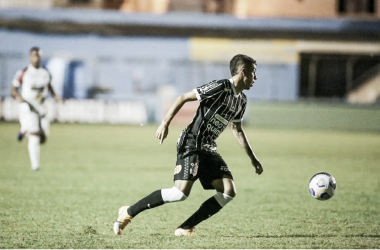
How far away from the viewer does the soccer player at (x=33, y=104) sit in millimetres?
11750

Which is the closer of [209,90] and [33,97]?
[209,90]

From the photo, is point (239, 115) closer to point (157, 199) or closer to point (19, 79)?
point (157, 199)

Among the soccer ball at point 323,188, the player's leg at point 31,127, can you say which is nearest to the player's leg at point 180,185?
the soccer ball at point 323,188

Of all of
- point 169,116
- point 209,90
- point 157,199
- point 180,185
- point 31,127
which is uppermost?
point 209,90

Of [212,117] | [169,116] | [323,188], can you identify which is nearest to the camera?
[169,116]

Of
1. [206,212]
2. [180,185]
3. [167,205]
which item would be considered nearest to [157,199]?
[180,185]

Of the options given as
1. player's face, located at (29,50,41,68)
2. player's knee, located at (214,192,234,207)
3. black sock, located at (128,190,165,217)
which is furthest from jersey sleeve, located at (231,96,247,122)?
player's face, located at (29,50,41,68)

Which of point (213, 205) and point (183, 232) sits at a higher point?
point (213, 205)

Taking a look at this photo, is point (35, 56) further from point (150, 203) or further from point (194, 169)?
point (194, 169)

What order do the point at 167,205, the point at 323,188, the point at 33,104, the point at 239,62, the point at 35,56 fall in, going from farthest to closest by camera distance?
the point at 33,104
the point at 35,56
the point at 167,205
the point at 323,188
the point at 239,62

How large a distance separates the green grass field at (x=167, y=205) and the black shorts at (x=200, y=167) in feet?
2.07

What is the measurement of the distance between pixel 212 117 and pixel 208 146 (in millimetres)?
→ 300

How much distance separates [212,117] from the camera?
6.32 metres

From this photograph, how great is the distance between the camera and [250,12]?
3222cm
